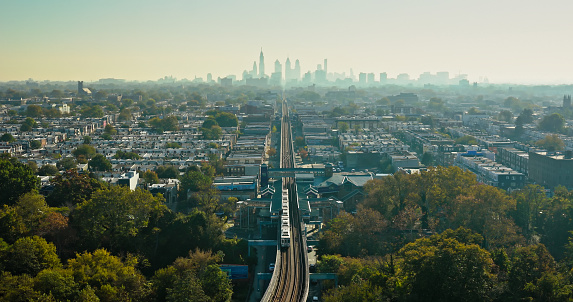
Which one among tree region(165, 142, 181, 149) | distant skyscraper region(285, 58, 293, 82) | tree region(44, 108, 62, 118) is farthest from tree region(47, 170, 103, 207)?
distant skyscraper region(285, 58, 293, 82)

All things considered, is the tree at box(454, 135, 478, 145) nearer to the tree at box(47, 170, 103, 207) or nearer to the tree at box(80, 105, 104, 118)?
the tree at box(47, 170, 103, 207)

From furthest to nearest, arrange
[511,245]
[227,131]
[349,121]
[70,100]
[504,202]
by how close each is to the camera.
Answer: [70,100] → [349,121] → [227,131] → [504,202] → [511,245]

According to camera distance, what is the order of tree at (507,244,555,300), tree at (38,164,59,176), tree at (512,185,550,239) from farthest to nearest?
tree at (38,164,59,176) → tree at (512,185,550,239) → tree at (507,244,555,300)

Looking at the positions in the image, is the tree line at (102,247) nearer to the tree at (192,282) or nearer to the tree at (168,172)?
the tree at (192,282)

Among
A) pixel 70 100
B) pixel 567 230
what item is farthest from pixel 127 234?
pixel 70 100

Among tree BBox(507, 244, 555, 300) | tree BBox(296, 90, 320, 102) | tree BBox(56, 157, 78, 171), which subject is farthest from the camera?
tree BBox(296, 90, 320, 102)

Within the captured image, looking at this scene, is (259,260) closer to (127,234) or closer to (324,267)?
(324,267)
